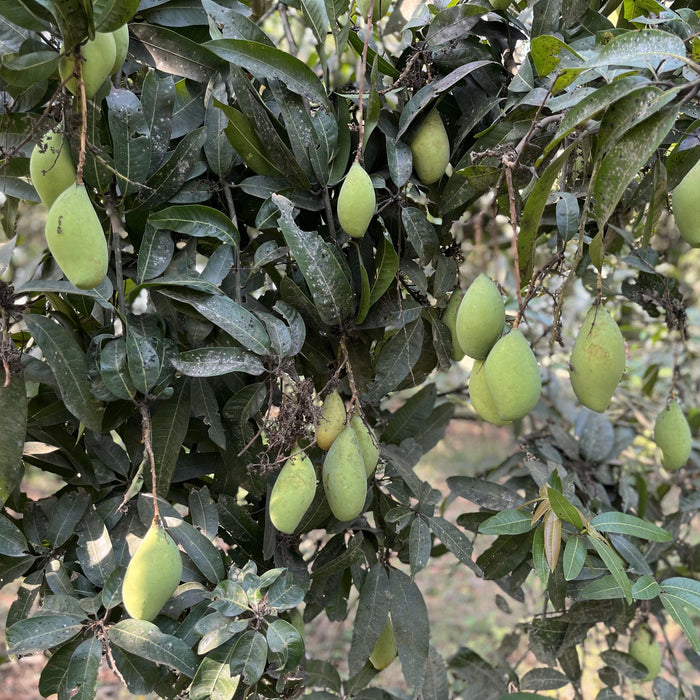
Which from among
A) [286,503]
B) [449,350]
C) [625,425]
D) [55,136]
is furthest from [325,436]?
[625,425]

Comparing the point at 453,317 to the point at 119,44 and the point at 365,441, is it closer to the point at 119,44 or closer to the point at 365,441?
the point at 365,441

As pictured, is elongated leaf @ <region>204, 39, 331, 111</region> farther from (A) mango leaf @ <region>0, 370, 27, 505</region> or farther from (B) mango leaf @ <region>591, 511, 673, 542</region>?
(B) mango leaf @ <region>591, 511, 673, 542</region>

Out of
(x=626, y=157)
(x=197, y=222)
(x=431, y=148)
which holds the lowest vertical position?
(x=197, y=222)

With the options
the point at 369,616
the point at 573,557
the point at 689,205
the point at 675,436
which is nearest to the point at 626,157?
the point at 689,205

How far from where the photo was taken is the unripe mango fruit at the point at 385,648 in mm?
→ 1023

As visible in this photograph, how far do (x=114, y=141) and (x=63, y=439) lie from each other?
0.39 m

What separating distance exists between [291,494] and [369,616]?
0.32 metres

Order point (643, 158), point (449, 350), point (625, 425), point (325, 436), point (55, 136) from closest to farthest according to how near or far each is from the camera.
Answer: point (643, 158), point (55, 136), point (325, 436), point (449, 350), point (625, 425)

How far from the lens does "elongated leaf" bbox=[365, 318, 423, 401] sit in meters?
0.92

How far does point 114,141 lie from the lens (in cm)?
80

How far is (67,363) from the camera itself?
77 centimetres

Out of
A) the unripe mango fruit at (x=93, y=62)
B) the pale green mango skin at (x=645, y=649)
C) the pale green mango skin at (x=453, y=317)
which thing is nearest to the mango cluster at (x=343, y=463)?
the pale green mango skin at (x=453, y=317)

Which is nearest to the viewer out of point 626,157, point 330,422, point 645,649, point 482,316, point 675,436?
point 626,157

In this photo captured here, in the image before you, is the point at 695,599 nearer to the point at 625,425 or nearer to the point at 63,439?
the point at 63,439
